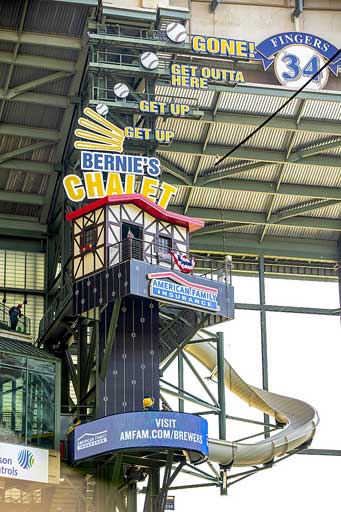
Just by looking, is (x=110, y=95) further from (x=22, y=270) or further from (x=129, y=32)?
(x=22, y=270)

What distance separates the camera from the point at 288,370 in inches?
2766

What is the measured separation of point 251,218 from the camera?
2749 inches

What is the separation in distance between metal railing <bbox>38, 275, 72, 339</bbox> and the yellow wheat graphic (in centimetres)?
650

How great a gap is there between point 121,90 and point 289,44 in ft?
36.4

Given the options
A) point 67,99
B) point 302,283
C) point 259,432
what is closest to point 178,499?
point 259,432

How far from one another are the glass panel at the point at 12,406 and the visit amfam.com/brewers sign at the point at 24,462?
529 millimetres

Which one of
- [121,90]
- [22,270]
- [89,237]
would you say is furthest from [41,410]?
[22,270]

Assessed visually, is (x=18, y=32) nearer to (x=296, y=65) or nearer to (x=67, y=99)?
(x=67, y=99)

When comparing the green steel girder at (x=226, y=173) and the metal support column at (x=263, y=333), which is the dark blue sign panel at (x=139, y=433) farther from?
the green steel girder at (x=226, y=173)

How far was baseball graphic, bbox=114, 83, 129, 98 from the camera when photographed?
180ft

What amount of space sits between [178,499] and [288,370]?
33.7ft

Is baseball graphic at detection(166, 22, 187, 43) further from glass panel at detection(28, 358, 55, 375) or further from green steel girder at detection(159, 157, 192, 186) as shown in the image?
glass panel at detection(28, 358, 55, 375)

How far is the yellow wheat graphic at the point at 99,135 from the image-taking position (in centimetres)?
5425

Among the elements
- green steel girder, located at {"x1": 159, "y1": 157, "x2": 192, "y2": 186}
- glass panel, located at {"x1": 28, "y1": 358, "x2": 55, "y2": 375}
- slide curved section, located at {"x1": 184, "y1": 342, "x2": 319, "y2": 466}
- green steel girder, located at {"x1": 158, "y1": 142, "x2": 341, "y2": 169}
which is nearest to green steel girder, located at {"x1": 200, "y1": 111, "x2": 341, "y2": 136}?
green steel girder, located at {"x1": 158, "y1": 142, "x2": 341, "y2": 169}
